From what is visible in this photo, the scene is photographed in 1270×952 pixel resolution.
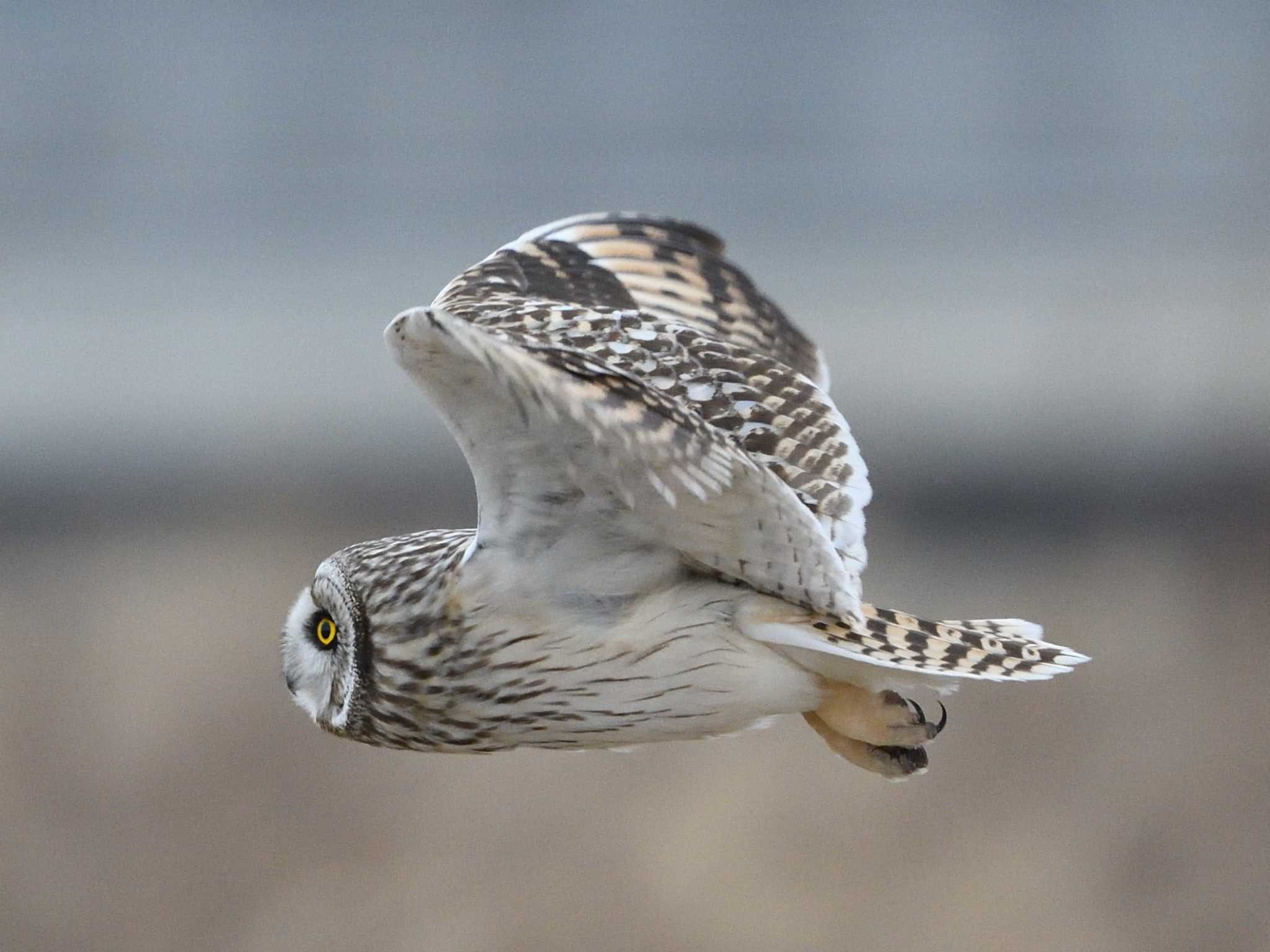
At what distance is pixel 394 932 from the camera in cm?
550

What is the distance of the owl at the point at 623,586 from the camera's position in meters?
1.76

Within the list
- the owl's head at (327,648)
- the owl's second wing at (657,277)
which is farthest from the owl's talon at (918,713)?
the owl's head at (327,648)

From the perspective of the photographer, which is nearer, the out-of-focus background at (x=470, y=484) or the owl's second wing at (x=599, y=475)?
the owl's second wing at (x=599, y=475)

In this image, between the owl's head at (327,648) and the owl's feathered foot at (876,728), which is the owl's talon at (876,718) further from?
the owl's head at (327,648)

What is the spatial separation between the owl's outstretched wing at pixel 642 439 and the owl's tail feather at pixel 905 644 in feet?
0.12

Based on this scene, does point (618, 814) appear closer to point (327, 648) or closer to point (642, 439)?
point (327, 648)

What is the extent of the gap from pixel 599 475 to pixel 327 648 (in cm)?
52

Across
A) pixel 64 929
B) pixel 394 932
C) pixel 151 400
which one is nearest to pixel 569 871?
pixel 394 932

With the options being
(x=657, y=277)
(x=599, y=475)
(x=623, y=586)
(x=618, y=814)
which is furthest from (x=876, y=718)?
(x=618, y=814)

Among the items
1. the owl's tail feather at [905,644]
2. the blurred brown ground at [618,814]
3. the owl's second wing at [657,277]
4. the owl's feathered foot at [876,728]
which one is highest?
the owl's second wing at [657,277]

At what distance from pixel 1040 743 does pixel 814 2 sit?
11.6 ft


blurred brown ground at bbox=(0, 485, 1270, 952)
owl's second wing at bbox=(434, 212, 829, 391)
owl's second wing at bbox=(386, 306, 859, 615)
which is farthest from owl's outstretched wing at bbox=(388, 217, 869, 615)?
blurred brown ground at bbox=(0, 485, 1270, 952)

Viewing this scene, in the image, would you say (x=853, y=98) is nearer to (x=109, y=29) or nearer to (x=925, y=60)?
(x=925, y=60)

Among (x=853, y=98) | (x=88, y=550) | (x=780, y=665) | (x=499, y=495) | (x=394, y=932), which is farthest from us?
(x=853, y=98)
